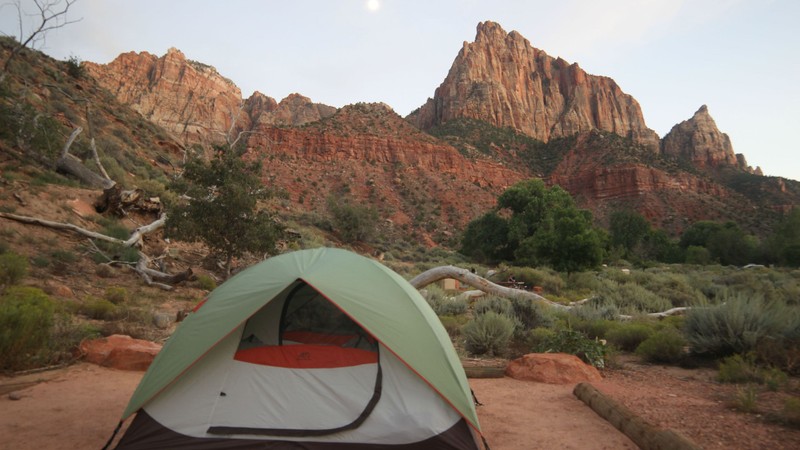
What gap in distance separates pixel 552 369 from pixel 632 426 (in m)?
2.39

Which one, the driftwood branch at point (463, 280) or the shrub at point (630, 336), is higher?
the driftwood branch at point (463, 280)

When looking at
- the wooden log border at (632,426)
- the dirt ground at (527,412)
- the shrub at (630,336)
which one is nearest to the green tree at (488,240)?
the shrub at (630,336)

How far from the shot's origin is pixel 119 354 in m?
6.16

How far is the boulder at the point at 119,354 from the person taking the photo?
6137 millimetres

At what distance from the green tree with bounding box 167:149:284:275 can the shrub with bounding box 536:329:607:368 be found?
8.71 meters

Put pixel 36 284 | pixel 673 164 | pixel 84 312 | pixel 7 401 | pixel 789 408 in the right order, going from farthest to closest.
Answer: pixel 673 164, pixel 36 284, pixel 84 312, pixel 7 401, pixel 789 408

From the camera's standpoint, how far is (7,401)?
4594 mm

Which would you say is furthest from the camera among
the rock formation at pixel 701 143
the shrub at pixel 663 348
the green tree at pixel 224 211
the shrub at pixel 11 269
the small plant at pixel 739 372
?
the rock formation at pixel 701 143

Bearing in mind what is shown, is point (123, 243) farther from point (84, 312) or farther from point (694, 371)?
point (694, 371)

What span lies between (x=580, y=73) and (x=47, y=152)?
111358mm

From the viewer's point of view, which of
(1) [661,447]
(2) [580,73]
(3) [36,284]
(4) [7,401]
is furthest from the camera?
(2) [580,73]

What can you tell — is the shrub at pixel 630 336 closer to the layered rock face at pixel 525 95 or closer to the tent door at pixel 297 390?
the tent door at pixel 297 390

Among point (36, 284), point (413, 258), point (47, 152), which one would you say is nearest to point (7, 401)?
point (36, 284)

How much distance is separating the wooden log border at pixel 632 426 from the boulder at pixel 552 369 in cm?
86
